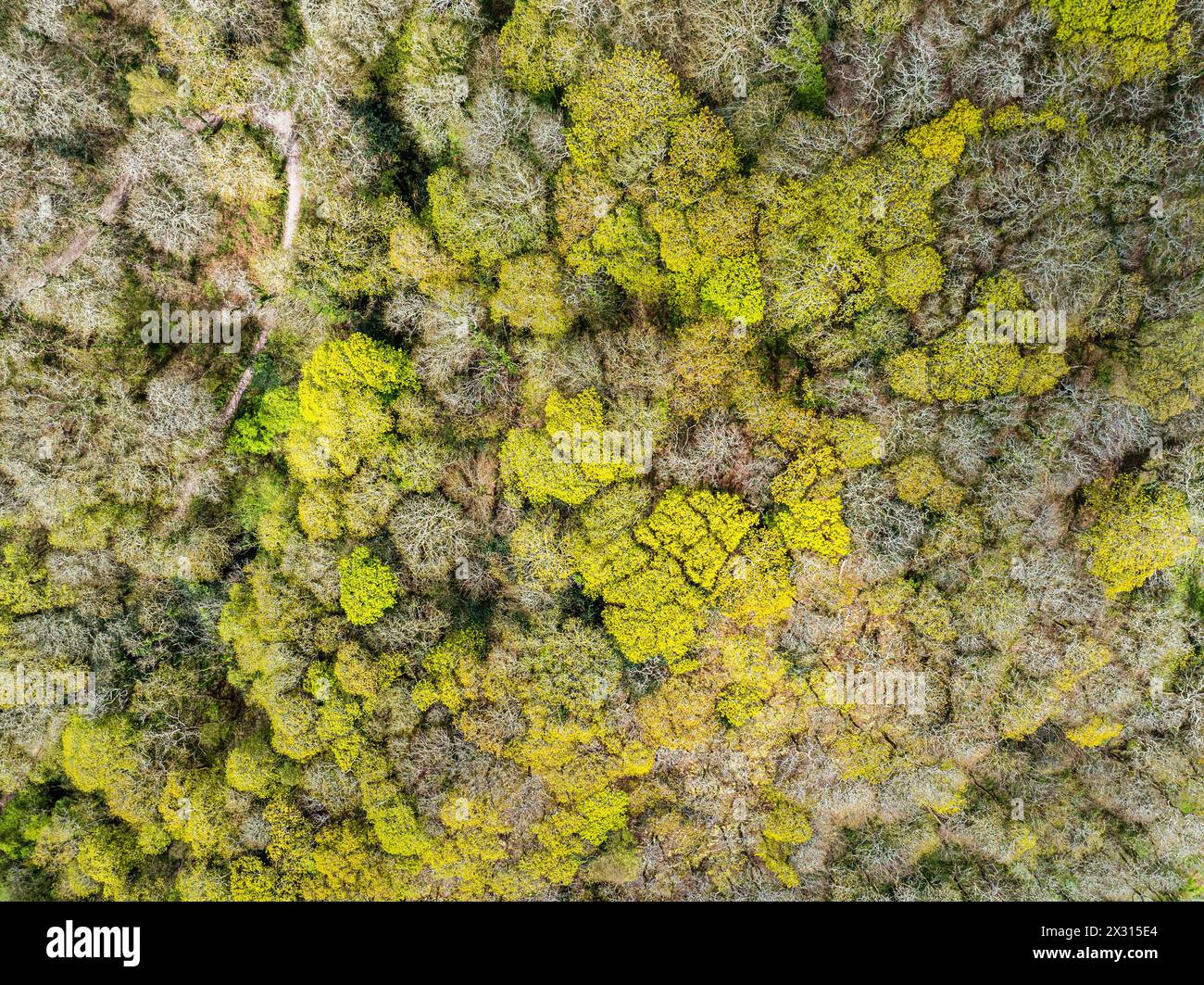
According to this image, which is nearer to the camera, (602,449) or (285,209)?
(602,449)

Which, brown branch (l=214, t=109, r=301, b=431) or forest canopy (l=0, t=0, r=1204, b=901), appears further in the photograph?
brown branch (l=214, t=109, r=301, b=431)

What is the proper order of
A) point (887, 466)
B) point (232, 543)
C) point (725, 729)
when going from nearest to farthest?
point (887, 466), point (725, 729), point (232, 543)

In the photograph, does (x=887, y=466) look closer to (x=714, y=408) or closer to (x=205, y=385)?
(x=714, y=408)

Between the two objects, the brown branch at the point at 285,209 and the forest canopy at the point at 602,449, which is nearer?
the forest canopy at the point at 602,449

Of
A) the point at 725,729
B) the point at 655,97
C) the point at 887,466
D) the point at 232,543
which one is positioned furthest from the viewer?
the point at 232,543

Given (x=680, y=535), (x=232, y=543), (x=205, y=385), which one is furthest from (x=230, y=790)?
(x=680, y=535)

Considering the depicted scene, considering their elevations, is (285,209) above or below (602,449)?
above

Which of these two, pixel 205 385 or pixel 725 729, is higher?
pixel 205 385

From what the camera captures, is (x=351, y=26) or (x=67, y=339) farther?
(x=67, y=339)
